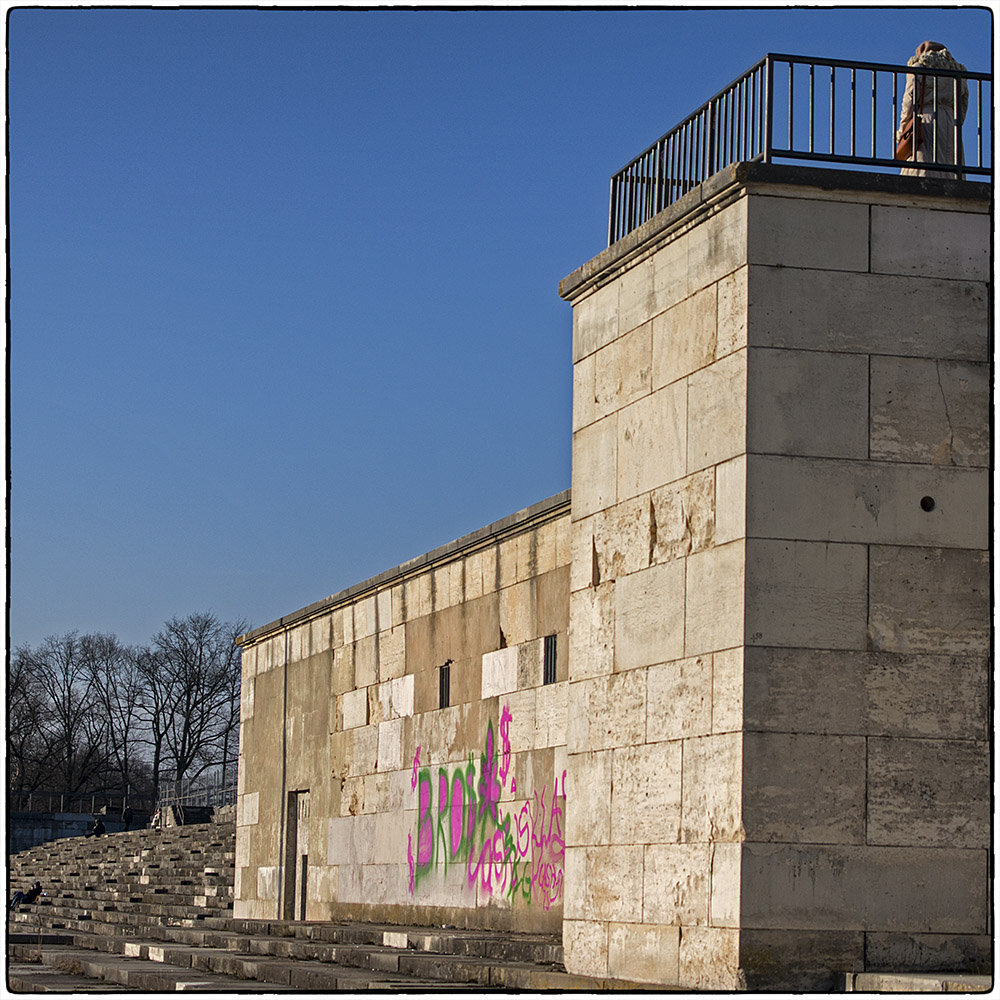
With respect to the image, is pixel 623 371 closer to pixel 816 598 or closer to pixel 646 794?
pixel 816 598

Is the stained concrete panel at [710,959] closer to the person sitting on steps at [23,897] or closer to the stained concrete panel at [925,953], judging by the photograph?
the stained concrete panel at [925,953]

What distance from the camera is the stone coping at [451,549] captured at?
1507 cm

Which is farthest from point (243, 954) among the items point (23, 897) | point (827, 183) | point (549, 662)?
point (23, 897)

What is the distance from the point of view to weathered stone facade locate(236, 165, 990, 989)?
30.6 ft

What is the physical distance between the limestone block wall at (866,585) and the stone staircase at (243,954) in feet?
5.11

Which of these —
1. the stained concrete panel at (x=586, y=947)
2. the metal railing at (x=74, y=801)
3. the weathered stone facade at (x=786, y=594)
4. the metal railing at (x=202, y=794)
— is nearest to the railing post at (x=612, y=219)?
the weathered stone facade at (x=786, y=594)

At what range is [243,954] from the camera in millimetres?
15469

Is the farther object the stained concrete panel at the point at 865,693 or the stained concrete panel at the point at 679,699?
the stained concrete panel at the point at 679,699

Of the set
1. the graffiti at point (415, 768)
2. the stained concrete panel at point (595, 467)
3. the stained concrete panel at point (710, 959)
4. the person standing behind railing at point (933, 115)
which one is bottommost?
the stained concrete panel at point (710, 959)

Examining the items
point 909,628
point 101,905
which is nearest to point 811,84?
point 909,628

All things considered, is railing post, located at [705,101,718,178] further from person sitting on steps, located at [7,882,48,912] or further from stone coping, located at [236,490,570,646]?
person sitting on steps, located at [7,882,48,912]

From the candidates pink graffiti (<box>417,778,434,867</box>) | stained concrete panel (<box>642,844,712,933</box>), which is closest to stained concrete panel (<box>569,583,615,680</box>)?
stained concrete panel (<box>642,844,712,933</box>)

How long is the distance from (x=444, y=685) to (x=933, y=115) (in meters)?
8.80

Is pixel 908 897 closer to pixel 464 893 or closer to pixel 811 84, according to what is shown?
pixel 811 84
